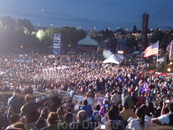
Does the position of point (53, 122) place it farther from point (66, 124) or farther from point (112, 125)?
point (112, 125)

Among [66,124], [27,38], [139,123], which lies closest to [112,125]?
[139,123]

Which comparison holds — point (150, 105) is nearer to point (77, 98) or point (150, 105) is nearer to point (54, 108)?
point (54, 108)

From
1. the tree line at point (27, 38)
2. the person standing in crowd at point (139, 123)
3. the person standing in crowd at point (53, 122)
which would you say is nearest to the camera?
the person standing in crowd at point (53, 122)

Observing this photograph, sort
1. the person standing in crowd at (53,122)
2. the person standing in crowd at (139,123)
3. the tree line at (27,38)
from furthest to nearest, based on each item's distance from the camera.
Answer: the tree line at (27,38), the person standing in crowd at (139,123), the person standing in crowd at (53,122)

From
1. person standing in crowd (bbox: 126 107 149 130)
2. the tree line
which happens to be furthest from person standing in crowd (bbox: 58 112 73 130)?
the tree line

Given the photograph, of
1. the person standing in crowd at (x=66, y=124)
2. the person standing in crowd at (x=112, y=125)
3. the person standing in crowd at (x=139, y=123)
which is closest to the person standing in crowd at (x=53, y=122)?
the person standing in crowd at (x=66, y=124)

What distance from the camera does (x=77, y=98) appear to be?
916 centimetres

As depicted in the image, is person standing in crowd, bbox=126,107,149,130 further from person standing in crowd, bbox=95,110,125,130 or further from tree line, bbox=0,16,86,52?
tree line, bbox=0,16,86,52

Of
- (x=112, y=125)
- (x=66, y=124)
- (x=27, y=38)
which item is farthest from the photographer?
(x=27, y=38)

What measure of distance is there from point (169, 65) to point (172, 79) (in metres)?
11.1

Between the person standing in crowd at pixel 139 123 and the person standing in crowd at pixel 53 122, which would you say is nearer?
the person standing in crowd at pixel 53 122

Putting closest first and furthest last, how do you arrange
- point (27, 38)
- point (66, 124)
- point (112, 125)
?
point (112, 125) → point (66, 124) → point (27, 38)

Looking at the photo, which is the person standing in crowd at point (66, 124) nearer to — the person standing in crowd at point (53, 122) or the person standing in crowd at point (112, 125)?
the person standing in crowd at point (53, 122)

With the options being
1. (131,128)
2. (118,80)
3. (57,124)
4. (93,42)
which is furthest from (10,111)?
(93,42)
